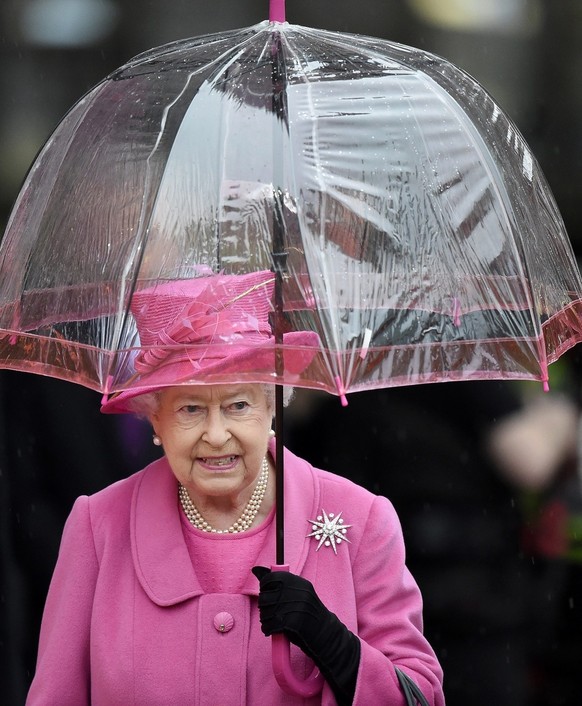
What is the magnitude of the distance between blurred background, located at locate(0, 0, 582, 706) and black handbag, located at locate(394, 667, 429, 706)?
1740mm

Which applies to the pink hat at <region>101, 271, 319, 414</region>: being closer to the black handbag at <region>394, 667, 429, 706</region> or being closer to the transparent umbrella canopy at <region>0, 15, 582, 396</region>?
the transparent umbrella canopy at <region>0, 15, 582, 396</region>

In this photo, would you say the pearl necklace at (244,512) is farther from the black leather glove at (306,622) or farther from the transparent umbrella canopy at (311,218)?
the transparent umbrella canopy at (311,218)

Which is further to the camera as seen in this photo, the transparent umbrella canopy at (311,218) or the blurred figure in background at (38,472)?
the blurred figure in background at (38,472)

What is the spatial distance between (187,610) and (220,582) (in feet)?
0.33

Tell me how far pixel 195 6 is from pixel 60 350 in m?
2.31

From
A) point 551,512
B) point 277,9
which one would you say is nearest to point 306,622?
point 277,9

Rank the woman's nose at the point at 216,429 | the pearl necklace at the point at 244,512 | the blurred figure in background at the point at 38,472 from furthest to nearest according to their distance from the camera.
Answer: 1. the blurred figure in background at the point at 38,472
2. the pearl necklace at the point at 244,512
3. the woman's nose at the point at 216,429

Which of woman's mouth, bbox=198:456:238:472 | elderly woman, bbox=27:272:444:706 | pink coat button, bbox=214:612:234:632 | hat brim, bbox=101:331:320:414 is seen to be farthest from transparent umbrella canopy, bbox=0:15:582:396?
pink coat button, bbox=214:612:234:632

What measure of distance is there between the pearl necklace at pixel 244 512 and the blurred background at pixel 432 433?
4.80ft

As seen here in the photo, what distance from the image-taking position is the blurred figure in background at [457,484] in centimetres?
448

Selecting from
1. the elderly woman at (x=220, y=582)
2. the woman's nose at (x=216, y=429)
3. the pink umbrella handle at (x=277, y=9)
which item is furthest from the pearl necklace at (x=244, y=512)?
the pink umbrella handle at (x=277, y=9)

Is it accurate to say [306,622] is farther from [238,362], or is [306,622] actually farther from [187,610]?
[238,362]

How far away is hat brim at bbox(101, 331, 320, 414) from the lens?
2.30 m

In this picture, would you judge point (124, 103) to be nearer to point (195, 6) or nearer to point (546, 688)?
point (195, 6)
